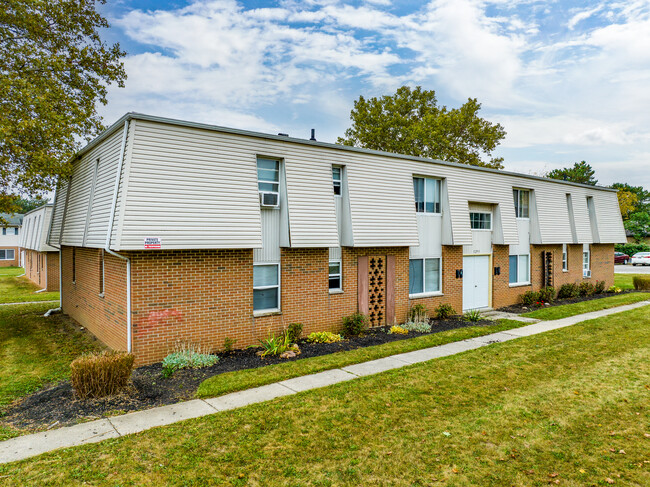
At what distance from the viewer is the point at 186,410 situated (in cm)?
685

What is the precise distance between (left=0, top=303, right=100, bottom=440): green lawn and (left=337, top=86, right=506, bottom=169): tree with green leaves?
26.3m

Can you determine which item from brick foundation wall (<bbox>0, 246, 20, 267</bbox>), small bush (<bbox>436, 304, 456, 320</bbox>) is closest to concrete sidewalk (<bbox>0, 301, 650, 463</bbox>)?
small bush (<bbox>436, 304, 456, 320</bbox>)

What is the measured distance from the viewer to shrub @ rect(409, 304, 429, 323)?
14.2 metres

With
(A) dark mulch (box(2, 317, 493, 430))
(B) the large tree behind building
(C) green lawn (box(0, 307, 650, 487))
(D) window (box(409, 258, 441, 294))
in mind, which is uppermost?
(B) the large tree behind building

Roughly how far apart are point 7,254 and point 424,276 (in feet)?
178

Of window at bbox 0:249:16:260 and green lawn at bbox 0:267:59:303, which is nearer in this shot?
green lawn at bbox 0:267:59:303

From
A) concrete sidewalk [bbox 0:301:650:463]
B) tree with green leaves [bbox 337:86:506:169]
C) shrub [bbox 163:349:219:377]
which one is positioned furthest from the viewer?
tree with green leaves [bbox 337:86:506:169]

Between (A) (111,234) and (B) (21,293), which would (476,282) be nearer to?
(A) (111,234)

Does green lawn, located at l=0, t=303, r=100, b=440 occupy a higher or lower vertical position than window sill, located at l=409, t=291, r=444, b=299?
lower

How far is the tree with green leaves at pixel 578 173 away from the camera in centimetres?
6078

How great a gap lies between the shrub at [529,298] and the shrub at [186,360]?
1525 cm

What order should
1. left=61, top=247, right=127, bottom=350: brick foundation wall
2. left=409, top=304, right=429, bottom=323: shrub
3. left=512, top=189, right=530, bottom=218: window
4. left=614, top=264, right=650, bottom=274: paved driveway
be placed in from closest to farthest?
1. left=61, top=247, right=127, bottom=350: brick foundation wall
2. left=409, top=304, right=429, bottom=323: shrub
3. left=512, top=189, right=530, bottom=218: window
4. left=614, top=264, right=650, bottom=274: paved driveway

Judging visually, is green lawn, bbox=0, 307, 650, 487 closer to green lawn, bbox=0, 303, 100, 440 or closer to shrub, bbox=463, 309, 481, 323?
green lawn, bbox=0, 303, 100, 440

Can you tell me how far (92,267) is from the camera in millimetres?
12562
